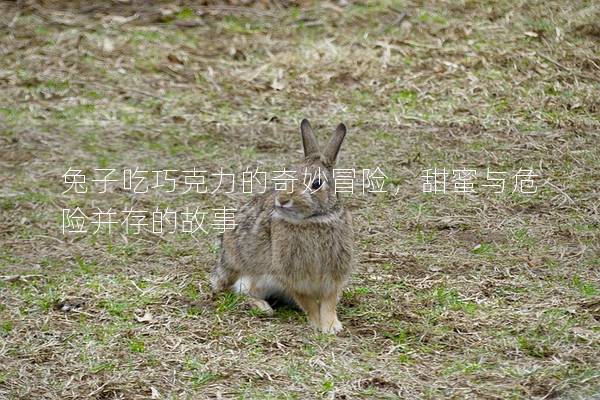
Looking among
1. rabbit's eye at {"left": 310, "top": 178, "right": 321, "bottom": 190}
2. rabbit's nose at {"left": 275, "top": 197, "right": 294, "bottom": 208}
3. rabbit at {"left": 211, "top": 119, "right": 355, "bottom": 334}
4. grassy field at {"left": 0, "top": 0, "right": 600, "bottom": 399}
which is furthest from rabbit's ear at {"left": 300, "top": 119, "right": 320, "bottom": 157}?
grassy field at {"left": 0, "top": 0, "right": 600, "bottom": 399}

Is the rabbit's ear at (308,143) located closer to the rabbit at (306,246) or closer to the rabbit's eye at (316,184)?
the rabbit at (306,246)

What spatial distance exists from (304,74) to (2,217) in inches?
137

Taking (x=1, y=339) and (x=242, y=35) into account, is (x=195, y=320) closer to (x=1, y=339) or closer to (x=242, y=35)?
(x=1, y=339)

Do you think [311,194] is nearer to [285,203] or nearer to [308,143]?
[285,203]

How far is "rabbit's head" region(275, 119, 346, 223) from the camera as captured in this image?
5574mm

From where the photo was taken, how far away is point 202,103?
32.3 feet

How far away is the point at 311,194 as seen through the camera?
563 centimetres

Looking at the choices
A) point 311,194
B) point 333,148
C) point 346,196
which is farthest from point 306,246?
point 346,196

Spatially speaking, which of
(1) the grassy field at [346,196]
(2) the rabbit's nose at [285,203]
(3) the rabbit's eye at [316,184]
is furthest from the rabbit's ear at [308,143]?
(1) the grassy field at [346,196]

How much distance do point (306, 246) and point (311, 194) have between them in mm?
332

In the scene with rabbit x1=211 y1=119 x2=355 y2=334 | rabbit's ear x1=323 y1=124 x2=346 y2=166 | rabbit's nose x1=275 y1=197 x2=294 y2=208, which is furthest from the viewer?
rabbit's ear x1=323 y1=124 x2=346 y2=166

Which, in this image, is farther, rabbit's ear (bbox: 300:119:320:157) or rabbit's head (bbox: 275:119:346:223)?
rabbit's ear (bbox: 300:119:320:157)

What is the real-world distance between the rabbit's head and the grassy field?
61cm

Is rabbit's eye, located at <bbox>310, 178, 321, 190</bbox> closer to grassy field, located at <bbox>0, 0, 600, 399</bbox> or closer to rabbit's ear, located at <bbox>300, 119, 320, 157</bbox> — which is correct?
rabbit's ear, located at <bbox>300, 119, 320, 157</bbox>
